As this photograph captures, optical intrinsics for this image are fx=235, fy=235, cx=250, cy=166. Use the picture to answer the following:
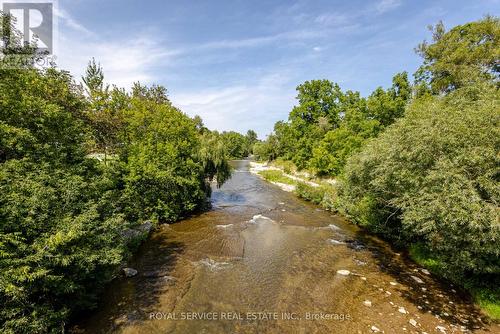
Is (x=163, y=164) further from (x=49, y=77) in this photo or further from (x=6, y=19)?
(x=6, y=19)

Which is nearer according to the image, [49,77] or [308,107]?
[49,77]

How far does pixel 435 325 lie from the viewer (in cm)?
802

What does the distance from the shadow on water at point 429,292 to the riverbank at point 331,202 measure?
11.3 inches

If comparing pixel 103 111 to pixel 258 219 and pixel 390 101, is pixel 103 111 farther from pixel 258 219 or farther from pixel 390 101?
pixel 390 101

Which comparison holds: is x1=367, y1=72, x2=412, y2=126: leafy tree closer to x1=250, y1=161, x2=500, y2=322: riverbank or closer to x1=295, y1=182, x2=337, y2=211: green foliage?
x1=250, y1=161, x2=500, y2=322: riverbank

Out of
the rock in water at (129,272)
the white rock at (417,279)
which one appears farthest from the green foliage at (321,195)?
the rock in water at (129,272)

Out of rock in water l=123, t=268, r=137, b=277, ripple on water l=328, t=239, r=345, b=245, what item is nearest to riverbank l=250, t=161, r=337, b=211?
ripple on water l=328, t=239, r=345, b=245

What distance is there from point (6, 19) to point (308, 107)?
1513 inches

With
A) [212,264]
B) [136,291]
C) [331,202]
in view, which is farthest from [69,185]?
[331,202]

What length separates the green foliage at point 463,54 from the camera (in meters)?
20.8

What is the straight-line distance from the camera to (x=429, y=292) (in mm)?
9953

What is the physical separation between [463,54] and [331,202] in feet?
60.0

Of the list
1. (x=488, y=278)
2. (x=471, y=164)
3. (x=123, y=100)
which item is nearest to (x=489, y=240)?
(x=471, y=164)

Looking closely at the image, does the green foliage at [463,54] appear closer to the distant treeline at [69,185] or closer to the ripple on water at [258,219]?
the ripple on water at [258,219]
